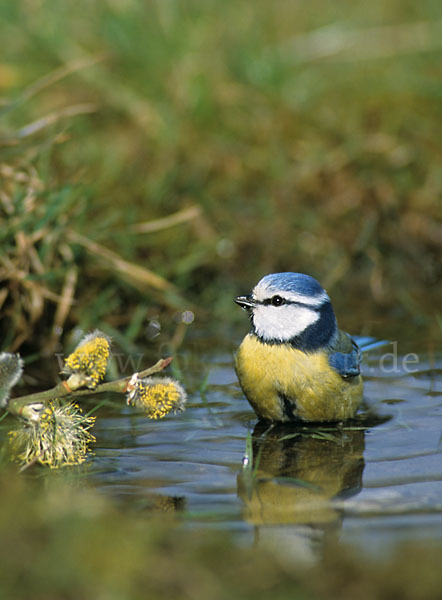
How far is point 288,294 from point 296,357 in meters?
0.33

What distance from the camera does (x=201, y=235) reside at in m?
5.84

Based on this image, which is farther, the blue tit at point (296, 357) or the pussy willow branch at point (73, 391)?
the blue tit at point (296, 357)

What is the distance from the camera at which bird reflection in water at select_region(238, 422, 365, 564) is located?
2613 millimetres

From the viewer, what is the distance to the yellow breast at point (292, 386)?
148 inches

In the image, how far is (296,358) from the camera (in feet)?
12.6

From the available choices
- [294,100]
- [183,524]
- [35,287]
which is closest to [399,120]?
[294,100]

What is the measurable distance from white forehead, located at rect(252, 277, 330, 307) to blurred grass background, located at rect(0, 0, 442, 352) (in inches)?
43.8

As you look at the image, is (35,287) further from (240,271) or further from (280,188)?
(280,188)

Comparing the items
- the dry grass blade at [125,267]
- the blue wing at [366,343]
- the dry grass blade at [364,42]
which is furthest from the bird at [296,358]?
the dry grass blade at [364,42]

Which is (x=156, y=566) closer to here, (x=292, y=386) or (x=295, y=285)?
(x=292, y=386)

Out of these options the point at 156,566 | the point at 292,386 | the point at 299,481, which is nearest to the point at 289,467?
the point at 299,481

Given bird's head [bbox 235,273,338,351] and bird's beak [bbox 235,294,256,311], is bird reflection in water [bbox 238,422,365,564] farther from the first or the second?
bird's beak [bbox 235,294,256,311]

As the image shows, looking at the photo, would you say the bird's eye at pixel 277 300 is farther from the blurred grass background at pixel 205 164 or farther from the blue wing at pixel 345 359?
the blurred grass background at pixel 205 164

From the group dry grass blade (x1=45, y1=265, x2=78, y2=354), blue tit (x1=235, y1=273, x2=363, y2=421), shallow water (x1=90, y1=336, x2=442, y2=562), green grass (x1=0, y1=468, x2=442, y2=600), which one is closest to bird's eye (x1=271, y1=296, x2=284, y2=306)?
blue tit (x1=235, y1=273, x2=363, y2=421)
